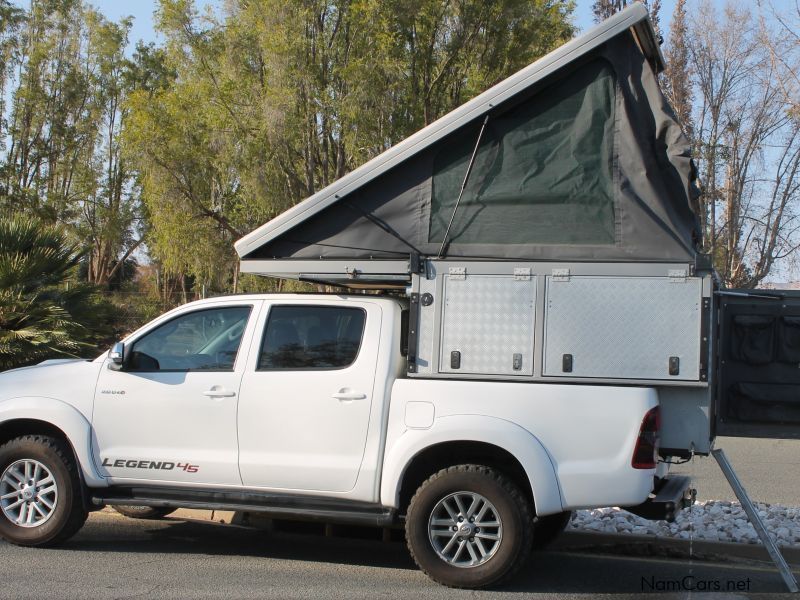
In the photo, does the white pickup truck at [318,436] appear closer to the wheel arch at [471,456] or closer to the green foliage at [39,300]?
the wheel arch at [471,456]

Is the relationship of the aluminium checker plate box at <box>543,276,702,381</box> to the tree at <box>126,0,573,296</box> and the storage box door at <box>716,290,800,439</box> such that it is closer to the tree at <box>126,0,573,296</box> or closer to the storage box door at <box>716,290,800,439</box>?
the storage box door at <box>716,290,800,439</box>

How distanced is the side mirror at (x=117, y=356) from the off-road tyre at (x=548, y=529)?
3.25m

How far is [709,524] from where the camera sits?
731 centimetres

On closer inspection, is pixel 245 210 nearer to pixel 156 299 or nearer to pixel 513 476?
pixel 156 299

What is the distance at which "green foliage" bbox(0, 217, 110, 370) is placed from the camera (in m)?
10.5

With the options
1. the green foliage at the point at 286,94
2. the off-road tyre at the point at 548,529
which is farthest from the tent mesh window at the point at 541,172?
the green foliage at the point at 286,94

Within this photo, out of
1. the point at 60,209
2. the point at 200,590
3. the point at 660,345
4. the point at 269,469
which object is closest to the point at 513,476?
the point at 660,345

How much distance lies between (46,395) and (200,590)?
191cm

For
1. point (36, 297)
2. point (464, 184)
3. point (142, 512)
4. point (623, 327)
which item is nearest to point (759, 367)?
point (623, 327)

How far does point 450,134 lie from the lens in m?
6.04

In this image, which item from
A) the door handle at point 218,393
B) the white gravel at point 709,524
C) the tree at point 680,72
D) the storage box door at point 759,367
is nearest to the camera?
the storage box door at point 759,367

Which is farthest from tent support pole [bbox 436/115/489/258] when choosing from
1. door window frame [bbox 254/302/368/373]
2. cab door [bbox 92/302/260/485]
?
cab door [bbox 92/302/260/485]

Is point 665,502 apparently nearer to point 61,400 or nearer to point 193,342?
point 193,342

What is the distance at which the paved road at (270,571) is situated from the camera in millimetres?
5633
